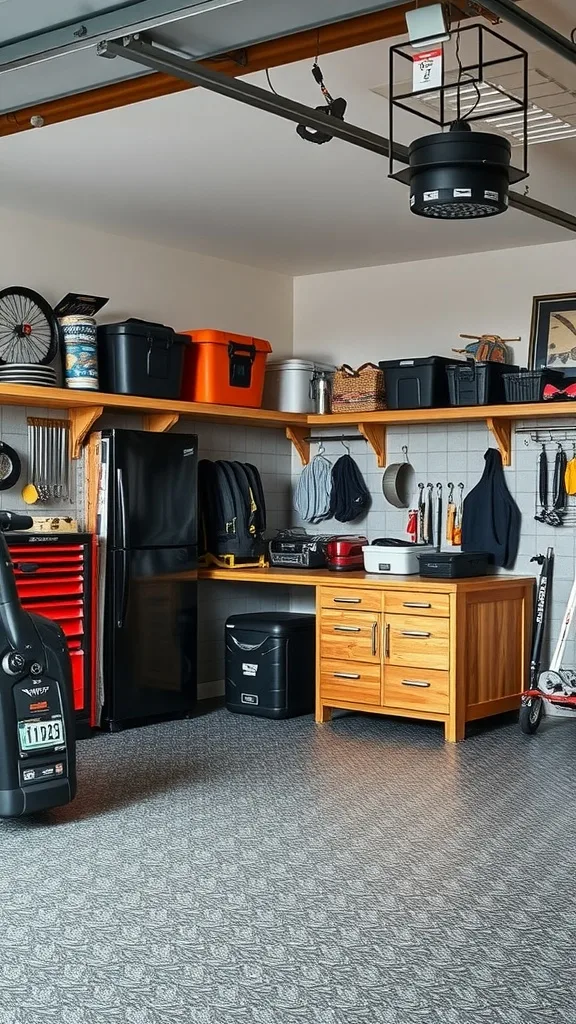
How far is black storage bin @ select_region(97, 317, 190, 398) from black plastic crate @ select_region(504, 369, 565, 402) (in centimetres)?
202

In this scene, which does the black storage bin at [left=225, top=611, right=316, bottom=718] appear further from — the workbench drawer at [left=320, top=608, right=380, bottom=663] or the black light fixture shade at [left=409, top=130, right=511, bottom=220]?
the black light fixture shade at [left=409, top=130, right=511, bottom=220]

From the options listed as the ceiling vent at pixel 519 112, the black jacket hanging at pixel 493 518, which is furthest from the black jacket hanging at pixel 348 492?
the ceiling vent at pixel 519 112

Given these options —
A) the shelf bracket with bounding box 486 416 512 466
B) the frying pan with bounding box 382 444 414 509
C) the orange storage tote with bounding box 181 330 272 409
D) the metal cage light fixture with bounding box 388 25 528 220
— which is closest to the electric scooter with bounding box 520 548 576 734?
the shelf bracket with bounding box 486 416 512 466

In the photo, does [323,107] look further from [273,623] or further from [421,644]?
[273,623]

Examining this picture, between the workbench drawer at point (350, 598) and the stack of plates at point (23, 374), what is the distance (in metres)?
2.06

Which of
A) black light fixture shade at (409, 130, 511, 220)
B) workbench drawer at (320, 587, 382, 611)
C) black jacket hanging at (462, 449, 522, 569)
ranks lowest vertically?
workbench drawer at (320, 587, 382, 611)

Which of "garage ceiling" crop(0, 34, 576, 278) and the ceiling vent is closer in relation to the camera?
the ceiling vent

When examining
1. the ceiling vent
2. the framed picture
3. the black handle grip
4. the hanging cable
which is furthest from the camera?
the framed picture

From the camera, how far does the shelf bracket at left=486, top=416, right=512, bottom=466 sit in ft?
24.2

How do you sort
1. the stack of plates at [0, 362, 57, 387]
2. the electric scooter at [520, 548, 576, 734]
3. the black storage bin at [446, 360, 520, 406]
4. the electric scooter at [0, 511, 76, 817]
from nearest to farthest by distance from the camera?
the electric scooter at [0, 511, 76, 817]
the stack of plates at [0, 362, 57, 387]
the electric scooter at [520, 548, 576, 734]
the black storage bin at [446, 360, 520, 406]

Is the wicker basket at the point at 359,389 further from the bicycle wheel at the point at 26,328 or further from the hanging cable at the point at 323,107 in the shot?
the hanging cable at the point at 323,107

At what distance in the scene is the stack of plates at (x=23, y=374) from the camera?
6348mm

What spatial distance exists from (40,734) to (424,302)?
4383 mm

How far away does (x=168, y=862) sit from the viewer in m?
4.45
